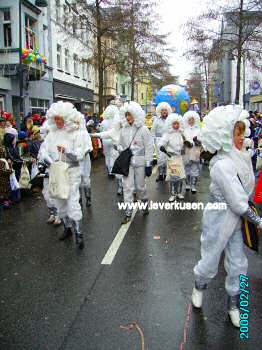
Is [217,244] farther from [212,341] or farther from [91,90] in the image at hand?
[91,90]

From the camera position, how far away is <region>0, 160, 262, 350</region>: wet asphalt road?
119 inches

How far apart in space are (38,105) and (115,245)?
19615mm

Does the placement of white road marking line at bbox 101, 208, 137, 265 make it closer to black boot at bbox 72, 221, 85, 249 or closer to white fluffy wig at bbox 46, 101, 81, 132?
black boot at bbox 72, 221, 85, 249

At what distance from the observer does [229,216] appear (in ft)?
10.1

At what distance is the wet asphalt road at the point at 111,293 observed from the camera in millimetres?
3014

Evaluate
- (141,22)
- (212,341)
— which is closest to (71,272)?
(212,341)

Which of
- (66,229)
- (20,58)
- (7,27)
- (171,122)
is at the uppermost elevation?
(7,27)

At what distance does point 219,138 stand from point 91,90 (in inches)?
1390

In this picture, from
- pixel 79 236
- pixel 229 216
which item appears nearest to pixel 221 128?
pixel 229 216

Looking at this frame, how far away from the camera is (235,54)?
61.0 ft

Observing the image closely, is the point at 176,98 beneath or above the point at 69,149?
above

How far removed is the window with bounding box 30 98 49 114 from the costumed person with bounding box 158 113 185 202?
627 inches

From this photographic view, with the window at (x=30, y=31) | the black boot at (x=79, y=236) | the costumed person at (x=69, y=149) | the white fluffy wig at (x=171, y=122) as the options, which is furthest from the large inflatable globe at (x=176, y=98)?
the black boot at (x=79, y=236)
